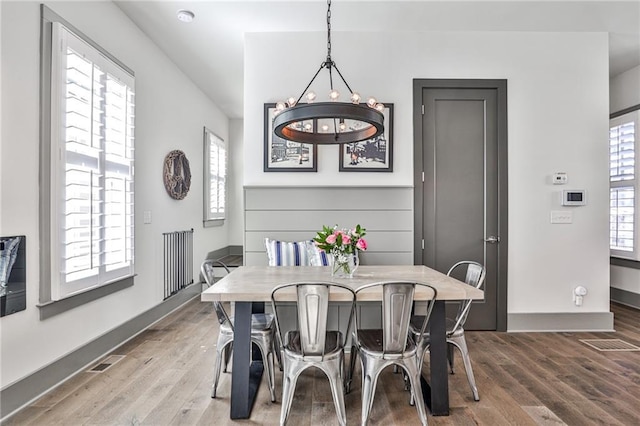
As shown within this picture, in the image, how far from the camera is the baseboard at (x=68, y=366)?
84.9 inches

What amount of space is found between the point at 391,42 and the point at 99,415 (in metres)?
4.02

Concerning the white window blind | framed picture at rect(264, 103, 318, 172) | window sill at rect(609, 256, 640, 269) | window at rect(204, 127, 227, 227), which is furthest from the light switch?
window at rect(204, 127, 227, 227)

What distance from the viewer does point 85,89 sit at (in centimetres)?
274

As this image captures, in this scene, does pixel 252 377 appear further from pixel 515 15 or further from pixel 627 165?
pixel 627 165

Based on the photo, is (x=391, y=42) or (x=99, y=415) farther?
(x=391, y=42)

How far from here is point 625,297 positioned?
460 cm

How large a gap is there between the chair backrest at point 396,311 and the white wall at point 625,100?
4.14 meters

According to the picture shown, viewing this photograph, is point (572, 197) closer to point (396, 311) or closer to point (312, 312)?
point (396, 311)

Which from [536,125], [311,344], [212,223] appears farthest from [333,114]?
[212,223]

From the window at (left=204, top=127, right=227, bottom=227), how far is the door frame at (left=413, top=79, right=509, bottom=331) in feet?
10.9

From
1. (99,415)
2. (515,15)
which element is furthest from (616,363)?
(99,415)

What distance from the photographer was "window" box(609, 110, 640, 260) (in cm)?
440

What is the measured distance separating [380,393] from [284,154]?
2.37m

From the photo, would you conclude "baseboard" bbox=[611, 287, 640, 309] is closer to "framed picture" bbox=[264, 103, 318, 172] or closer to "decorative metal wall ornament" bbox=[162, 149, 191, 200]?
"framed picture" bbox=[264, 103, 318, 172]
